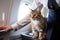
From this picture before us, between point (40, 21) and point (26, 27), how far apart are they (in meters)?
0.23

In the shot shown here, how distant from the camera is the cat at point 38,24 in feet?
2.72

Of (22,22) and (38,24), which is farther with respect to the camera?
(22,22)

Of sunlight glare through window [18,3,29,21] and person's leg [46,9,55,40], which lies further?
sunlight glare through window [18,3,29,21]

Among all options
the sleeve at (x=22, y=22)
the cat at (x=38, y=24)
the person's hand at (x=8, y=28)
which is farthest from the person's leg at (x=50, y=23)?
the person's hand at (x=8, y=28)

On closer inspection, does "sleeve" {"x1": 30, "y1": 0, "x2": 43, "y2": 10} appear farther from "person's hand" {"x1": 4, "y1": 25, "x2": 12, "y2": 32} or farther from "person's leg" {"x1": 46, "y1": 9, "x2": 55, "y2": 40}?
"person's hand" {"x1": 4, "y1": 25, "x2": 12, "y2": 32}

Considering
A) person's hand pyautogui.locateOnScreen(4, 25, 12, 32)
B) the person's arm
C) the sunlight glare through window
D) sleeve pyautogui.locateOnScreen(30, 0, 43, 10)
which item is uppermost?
sleeve pyautogui.locateOnScreen(30, 0, 43, 10)

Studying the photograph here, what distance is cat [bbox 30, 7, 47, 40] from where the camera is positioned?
2.72ft

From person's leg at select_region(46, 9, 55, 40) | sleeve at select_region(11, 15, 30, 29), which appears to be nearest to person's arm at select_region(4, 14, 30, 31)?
sleeve at select_region(11, 15, 30, 29)

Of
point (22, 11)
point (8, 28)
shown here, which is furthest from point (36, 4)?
Result: point (8, 28)

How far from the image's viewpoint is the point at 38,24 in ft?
2.72

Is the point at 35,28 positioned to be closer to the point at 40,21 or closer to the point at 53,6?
the point at 40,21

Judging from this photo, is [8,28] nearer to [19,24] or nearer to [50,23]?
[19,24]

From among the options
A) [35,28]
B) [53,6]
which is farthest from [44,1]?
[35,28]

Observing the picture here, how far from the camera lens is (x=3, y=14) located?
2.99ft
